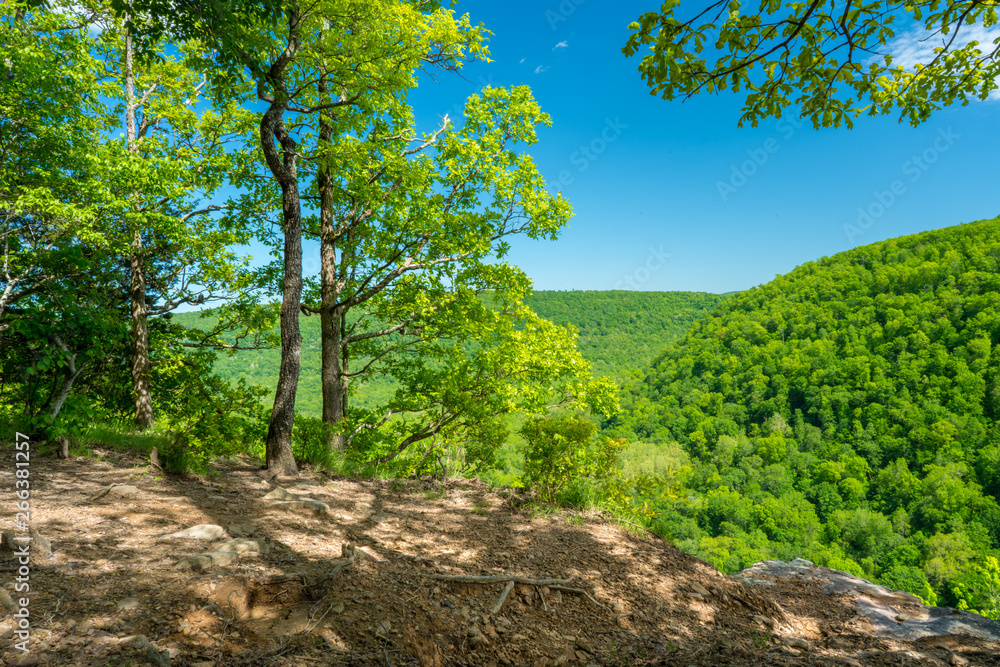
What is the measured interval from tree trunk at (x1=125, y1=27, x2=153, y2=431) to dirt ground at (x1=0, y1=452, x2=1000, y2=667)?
4.66 m

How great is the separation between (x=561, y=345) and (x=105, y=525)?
6.94 meters

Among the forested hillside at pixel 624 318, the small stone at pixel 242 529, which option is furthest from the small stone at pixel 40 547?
the forested hillside at pixel 624 318

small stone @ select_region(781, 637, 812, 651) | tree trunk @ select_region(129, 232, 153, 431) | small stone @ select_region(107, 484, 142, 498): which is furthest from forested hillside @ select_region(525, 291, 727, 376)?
small stone @ select_region(107, 484, 142, 498)

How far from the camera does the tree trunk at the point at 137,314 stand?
870 cm

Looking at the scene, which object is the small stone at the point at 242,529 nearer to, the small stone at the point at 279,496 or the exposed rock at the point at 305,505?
the exposed rock at the point at 305,505

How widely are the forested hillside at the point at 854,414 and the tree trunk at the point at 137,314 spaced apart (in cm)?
3877

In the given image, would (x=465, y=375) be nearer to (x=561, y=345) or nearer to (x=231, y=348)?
(x=561, y=345)

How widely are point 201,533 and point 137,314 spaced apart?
821 centimetres

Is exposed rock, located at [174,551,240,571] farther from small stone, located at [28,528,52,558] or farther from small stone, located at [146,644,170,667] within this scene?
A: small stone, located at [146,644,170,667]

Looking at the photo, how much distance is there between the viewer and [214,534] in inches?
123

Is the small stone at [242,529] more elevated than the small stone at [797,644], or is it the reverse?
the small stone at [242,529]

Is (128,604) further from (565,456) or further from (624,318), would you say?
(624,318)

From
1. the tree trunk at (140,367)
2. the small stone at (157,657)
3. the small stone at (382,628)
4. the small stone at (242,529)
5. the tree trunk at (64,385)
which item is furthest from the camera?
the tree trunk at (140,367)

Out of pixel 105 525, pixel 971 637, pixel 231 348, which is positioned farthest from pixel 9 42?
pixel 971 637
